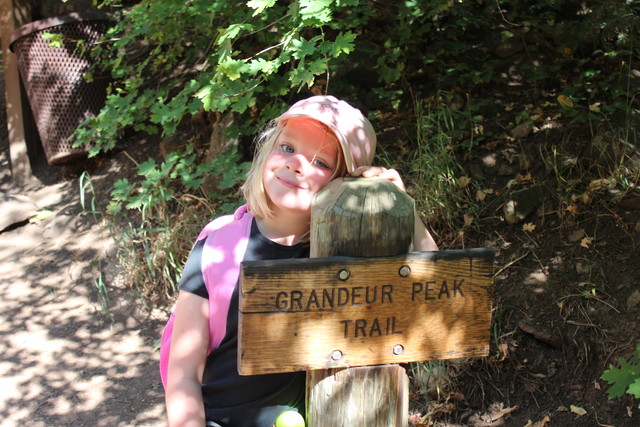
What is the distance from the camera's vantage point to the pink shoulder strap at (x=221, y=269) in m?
1.87

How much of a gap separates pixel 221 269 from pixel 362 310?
1.57 feet

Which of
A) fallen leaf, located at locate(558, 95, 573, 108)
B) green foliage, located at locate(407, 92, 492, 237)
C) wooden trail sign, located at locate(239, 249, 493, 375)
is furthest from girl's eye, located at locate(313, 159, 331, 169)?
fallen leaf, located at locate(558, 95, 573, 108)

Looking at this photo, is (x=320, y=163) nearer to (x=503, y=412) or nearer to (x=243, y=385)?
(x=243, y=385)

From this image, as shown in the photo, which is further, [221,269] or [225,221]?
[225,221]

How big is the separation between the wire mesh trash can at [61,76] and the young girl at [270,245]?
473 cm

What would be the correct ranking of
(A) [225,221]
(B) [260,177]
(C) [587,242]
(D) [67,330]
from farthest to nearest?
(D) [67,330] < (C) [587,242] < (A) [225,221] < (B) [260,177]

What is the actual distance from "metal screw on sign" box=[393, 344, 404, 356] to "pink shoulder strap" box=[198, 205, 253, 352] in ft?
1.60

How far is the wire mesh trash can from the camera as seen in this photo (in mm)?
6164

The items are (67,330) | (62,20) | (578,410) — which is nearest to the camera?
(578,410)

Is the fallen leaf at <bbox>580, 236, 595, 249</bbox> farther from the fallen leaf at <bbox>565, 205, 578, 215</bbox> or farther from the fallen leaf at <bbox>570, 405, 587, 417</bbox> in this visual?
the fallen leaf at <bbox>570, 405, 587, 417</bbox>

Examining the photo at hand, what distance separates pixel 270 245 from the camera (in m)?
1.96

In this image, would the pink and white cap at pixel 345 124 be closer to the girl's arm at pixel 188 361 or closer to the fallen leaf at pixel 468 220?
the girl's arm at pixel 188 361

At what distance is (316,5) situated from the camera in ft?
9.81

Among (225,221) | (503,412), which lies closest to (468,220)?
(503,412)
